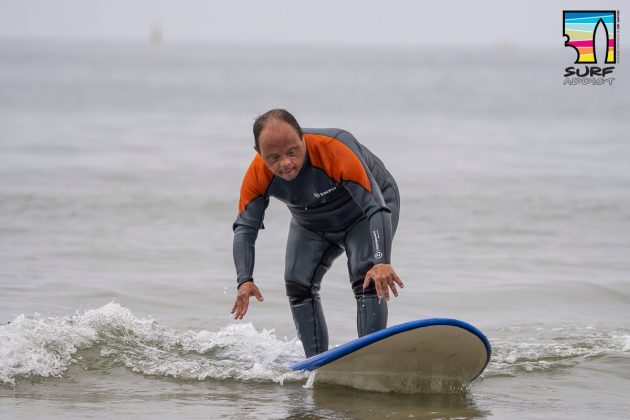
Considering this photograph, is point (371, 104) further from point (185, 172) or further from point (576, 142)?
point (185, 172)

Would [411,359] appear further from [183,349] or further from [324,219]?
[183,349]

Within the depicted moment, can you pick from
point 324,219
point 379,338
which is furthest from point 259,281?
point 379,338

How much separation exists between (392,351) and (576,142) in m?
24.7

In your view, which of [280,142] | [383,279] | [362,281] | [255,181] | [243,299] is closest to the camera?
[383,279]

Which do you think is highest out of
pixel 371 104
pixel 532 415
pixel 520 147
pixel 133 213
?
pixel 371 104

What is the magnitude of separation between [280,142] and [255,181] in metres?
0.44

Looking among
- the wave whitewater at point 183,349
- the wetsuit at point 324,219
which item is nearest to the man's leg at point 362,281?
the wetsuit at point 324,219

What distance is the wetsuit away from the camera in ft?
19.5

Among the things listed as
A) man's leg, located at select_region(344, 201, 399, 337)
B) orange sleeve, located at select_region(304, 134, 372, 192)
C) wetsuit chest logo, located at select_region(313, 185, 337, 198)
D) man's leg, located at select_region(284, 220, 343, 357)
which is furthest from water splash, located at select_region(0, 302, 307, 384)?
orange sleeve, located at select_region(304, 134, 372, 192)

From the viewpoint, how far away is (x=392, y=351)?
5.92 m

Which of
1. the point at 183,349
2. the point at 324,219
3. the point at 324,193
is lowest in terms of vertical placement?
the point at 183,349

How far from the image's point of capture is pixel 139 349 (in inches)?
283

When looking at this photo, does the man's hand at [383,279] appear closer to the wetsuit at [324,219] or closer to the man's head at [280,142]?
the wetsuit at [324,219]

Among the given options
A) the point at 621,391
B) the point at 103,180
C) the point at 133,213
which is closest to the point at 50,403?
the point at 621,391
